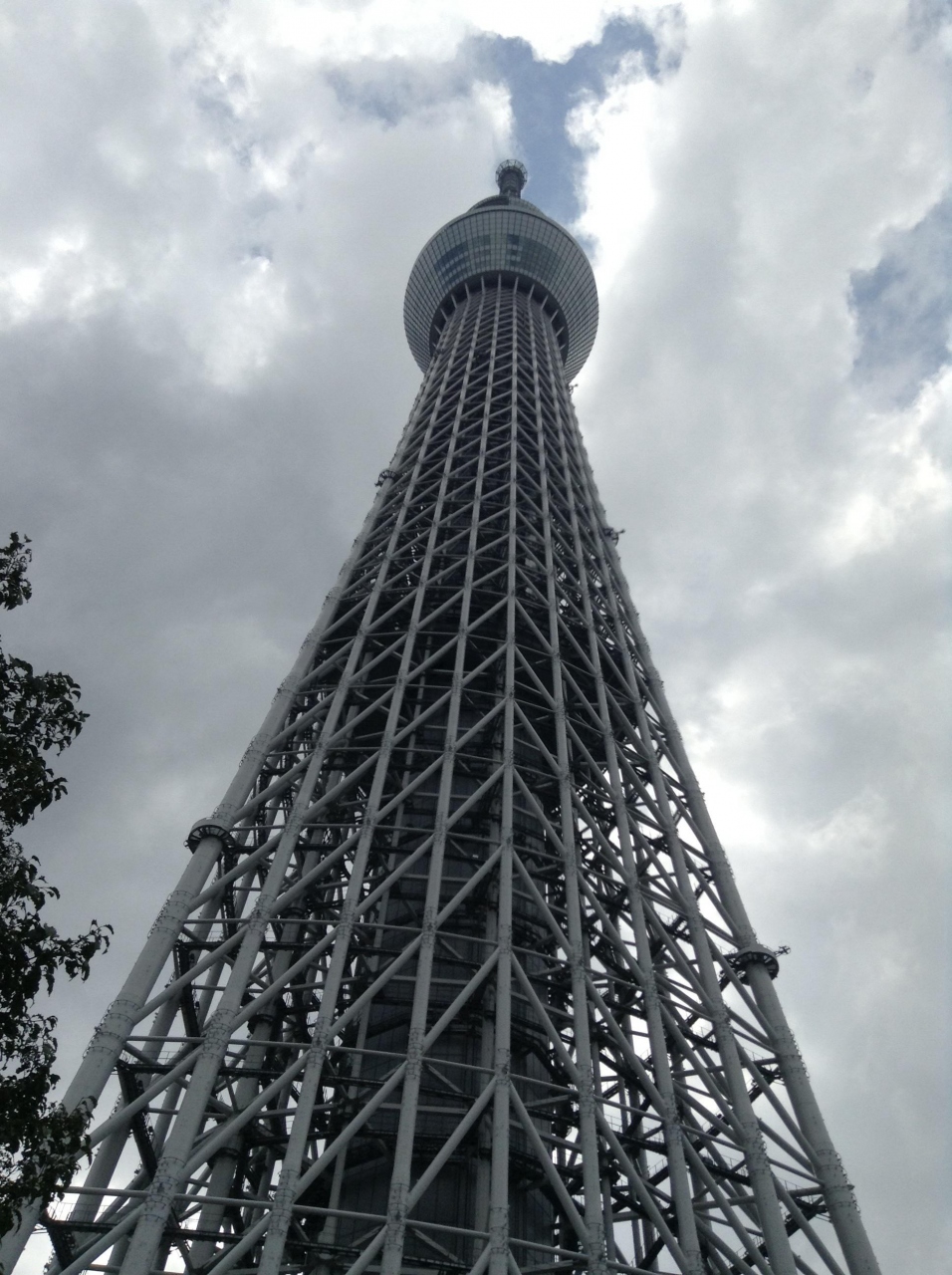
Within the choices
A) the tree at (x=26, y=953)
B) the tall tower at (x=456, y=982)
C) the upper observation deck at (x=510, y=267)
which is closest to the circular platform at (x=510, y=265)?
the upper observation deck at (x=510, y=267)

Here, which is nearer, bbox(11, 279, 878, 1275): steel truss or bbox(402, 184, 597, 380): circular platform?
bbox(11, 279, 878, 1275): steel truss

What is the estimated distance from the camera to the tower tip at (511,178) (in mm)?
87562

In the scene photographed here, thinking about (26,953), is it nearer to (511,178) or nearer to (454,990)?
(454,990)

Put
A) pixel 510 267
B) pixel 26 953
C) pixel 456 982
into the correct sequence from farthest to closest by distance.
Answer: pixel 510 267
pixel 456 982
pixel 26 953

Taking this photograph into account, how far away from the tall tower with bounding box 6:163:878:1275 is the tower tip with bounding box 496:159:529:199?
4976 centimetres

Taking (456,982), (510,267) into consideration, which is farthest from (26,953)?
(510,267)

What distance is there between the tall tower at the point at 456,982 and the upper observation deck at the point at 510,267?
32.3 meters

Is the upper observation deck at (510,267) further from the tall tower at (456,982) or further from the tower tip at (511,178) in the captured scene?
the tall tower at (456,982)

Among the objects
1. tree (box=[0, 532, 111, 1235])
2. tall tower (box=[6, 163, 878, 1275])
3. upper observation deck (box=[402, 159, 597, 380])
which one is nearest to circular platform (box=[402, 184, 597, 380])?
upper observation deck (box=[402, 159, 597, 380])

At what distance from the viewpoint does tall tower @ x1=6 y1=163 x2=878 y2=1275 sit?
72.3 ft

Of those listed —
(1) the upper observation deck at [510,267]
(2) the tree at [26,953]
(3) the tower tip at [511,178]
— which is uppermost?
(3) the tower tip at [511,178]

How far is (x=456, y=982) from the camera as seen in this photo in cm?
2609

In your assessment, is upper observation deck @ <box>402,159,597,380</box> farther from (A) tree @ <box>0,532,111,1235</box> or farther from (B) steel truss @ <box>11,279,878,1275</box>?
(A) tree @ <box>0,532,111,1235</box>

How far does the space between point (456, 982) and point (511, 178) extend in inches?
3086
